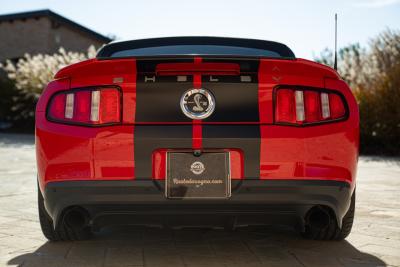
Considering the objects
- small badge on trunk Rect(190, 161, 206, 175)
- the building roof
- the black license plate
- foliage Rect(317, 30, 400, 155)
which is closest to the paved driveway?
the black license plate

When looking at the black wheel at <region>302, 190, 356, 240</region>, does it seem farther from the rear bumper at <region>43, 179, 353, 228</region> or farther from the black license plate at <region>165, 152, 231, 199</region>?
the black license plate at <region>165, 152, 231, 199</region>

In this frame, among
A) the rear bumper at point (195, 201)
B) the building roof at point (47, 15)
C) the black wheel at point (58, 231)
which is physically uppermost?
the building roof at point (47, 15)

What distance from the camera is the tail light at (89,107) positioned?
3172 millimetres

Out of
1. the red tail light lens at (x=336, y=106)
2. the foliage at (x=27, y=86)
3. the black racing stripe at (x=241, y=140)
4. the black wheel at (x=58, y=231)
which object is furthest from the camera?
the foliage at (x=27, y=86)

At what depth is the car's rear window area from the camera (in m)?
4.16

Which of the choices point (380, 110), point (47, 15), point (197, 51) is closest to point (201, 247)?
point (197, 51)

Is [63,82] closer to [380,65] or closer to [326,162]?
[326,162]

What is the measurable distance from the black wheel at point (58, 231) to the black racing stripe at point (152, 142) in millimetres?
966

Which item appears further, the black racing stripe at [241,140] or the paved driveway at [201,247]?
the paved driveway at [201,247]

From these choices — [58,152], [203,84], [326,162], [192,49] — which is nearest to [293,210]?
[326,162]

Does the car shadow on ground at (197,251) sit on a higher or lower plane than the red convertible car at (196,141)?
lower

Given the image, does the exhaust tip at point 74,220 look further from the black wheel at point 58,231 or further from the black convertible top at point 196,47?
the black convertible top at point 196,47

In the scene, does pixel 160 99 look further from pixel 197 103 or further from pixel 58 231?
pixel 58 231

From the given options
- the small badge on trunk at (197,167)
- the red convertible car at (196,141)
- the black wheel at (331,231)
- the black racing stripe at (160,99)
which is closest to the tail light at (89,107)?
the red convertible car at (196,141)
